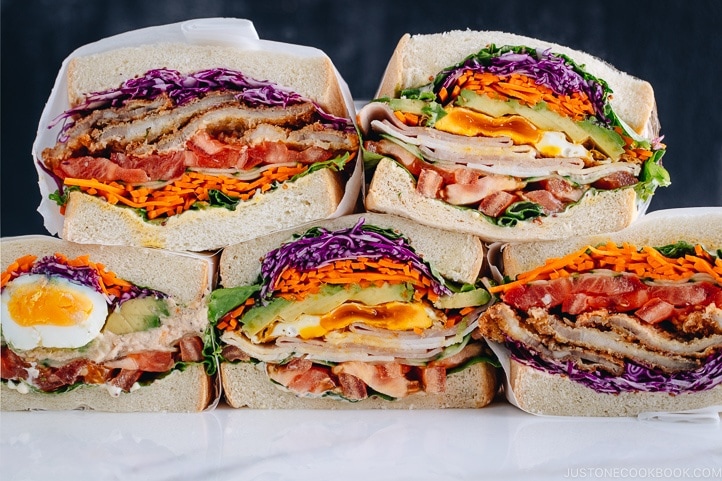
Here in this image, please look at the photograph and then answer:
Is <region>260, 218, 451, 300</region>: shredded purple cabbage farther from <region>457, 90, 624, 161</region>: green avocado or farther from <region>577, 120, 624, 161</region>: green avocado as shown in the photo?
<region>577, 120, 624, 161</region>: green avocado

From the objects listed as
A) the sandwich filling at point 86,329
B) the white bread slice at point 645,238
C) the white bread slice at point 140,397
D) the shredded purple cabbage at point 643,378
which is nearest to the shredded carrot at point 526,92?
the white bread slice at point 645,238

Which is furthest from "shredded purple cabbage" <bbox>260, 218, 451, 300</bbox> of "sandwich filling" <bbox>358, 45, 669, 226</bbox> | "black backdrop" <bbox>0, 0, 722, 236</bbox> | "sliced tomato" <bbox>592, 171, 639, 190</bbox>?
"black backdrop" <bbox>0, 0, 722, 236</bbox>

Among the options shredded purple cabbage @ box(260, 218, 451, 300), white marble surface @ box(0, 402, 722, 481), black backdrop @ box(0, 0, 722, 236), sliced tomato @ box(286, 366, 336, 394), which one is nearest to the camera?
white marble surface @ box(0, 402, 722, 481)

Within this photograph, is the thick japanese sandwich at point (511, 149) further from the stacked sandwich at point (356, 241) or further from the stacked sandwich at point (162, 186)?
the stacked sandwich at point (162, 186)

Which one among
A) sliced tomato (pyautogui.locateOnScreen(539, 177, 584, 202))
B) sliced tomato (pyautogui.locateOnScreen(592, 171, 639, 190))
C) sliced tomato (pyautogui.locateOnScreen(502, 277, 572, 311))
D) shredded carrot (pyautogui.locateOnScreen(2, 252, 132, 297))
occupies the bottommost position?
shredded carrot (pyautogui.locateOnScreen(2, 252, 132, 297))

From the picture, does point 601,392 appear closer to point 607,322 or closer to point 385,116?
point 607,322

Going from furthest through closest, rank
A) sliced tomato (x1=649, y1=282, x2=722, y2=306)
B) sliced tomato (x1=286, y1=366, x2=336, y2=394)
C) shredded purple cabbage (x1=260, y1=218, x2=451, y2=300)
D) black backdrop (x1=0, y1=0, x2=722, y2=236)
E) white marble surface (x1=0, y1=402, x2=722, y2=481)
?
black backdrop (x1=0, y1=0, x2=722, y2=236)
sliced tomato (x1=286, y1=366, x2=336, y2=394)
shredded purple cabbage (x1=260, y1=218, x2=451, y2=300)
sliced tomato (x1=649, y1=282, x2=722, y2=306)
white marble surface (x1=0, y1=402, x2=722, y2=481)

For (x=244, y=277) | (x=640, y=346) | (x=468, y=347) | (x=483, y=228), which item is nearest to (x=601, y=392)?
(x=640, y=346)
